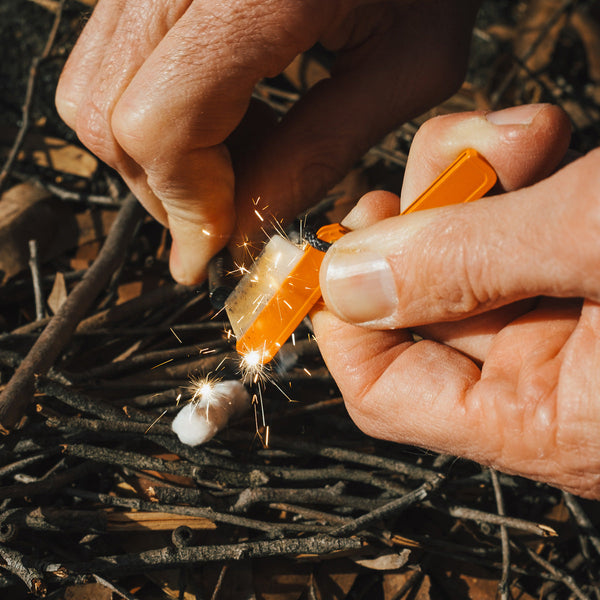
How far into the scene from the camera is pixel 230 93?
181 centimetres

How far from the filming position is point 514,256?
1.34 m

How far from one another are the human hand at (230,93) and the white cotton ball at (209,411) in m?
0.52

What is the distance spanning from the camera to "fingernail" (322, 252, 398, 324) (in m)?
1.57

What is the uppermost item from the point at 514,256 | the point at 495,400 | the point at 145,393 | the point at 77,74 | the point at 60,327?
the point at 77,74

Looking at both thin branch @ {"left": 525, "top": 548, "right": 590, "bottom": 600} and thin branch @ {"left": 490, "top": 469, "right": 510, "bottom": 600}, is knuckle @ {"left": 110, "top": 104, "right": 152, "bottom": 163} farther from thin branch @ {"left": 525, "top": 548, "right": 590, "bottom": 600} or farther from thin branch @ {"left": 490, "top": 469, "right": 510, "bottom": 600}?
thin branch @ {"left": 525, "top": 548, "right": 590, "bottom": 600}

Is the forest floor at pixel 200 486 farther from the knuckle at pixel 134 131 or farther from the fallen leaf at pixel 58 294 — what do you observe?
the knuckle at pixel 134 131

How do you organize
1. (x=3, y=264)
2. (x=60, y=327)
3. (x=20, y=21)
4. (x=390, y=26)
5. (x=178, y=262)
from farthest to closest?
1. (x=20, y=21)
2. (x=390, y=26)
3. (x=3, y=264)
4. (x=178, y=262)
5. (x=60, y=327)

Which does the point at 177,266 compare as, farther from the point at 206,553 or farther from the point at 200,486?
the point at 206,553

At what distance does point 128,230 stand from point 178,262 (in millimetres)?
391

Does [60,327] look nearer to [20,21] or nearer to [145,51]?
[145,51]

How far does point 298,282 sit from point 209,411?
1.75 feet

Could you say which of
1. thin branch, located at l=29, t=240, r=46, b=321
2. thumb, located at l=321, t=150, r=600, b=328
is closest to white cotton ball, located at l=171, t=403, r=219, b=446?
thumb, located at l=321, t=150, r=600, b=328

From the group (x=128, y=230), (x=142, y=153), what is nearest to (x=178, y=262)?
(x=128, y=230)

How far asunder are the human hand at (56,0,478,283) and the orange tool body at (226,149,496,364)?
397 mm
